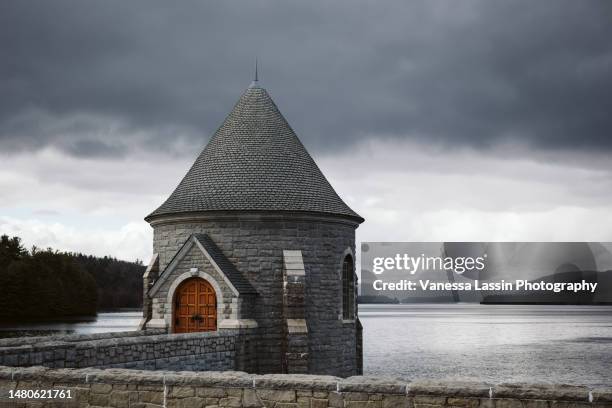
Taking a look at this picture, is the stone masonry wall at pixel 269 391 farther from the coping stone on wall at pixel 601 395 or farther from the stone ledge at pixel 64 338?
the stone ledge at pixel 64 338

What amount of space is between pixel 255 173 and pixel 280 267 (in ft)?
10.7

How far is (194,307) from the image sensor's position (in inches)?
875

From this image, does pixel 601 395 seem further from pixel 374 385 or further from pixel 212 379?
pixel 212 379

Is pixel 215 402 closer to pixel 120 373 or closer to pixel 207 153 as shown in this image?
pixel 120 373

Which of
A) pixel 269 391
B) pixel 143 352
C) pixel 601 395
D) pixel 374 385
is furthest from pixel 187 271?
pixel 601 395

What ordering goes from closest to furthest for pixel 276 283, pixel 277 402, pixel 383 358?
pixel 277 402, pixel 276 283, pixel 383 358

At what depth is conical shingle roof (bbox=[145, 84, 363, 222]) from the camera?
22797 mm

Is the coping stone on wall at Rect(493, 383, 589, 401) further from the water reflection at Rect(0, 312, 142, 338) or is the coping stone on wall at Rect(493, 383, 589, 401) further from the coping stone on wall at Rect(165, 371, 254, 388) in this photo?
the water reflection at Rect(0, 312, 142, 338)

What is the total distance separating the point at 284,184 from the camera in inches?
924

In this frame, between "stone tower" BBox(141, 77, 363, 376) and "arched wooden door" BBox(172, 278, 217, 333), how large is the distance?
0.03 metres

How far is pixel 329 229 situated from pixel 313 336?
3140 mm

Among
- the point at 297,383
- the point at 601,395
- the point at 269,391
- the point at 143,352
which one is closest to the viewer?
the point at 601,395

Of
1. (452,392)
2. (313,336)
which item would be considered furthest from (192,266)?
(452,392)

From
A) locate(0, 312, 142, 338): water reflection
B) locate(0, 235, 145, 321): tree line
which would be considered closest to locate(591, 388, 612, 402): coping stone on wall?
locate(0, 312, 142, 338): water reflection
